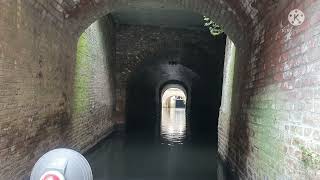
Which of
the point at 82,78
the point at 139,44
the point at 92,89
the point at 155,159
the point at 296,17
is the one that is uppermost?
the point at 139,44

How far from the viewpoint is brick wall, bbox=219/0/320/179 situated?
10.9ft

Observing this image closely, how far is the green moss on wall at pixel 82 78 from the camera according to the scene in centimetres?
868

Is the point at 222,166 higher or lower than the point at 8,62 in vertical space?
lower

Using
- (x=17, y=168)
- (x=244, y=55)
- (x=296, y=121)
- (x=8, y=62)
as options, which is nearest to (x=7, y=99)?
(x=8, y=62)

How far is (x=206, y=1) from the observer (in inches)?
284

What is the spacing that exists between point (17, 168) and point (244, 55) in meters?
4.03

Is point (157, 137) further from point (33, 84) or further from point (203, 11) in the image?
point (33, 84)

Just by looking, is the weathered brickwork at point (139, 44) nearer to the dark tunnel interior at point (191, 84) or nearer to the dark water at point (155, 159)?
the dark tunnel interior at point (191, 84)

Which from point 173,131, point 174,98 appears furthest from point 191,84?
point 174,98

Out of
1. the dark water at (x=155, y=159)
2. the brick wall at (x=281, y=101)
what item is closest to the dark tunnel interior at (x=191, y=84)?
the dark water at (x=155, y=159)

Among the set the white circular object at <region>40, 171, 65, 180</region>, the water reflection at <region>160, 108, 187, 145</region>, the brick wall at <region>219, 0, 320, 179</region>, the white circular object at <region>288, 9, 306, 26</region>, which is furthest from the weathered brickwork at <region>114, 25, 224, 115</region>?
the white circular object at <region>40, 171, 65, 180</region>

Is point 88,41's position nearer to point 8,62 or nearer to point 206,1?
point 206,1

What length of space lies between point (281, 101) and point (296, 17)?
0.88 m

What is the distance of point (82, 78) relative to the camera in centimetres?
928
